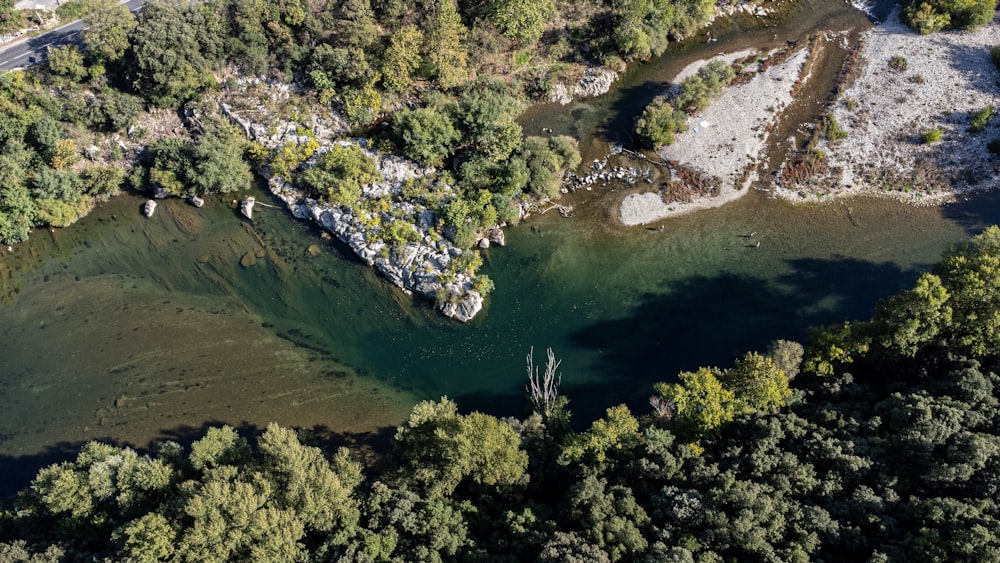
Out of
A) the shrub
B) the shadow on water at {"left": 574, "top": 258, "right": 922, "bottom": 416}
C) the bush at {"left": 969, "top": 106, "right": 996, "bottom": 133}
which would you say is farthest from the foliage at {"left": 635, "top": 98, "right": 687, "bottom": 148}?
the bush at {"left": 969, "top": 106, "right": 996, "bottom": 133}

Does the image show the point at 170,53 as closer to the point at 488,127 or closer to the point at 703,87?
the point at 488,127

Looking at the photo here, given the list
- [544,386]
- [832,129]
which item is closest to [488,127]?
[544,386]

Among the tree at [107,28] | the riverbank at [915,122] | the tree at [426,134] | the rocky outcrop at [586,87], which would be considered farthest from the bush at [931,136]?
the tree at [107,28]

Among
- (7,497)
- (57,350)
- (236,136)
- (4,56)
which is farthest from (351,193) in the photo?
(4,56)

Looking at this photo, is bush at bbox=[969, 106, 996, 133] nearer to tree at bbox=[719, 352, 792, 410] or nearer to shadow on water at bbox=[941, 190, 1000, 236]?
shadow on water at bbox=[941, 190, 1000, 236]

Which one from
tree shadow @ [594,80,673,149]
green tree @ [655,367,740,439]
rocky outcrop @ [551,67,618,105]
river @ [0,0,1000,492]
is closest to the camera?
green tree @ [655,367,740,439]

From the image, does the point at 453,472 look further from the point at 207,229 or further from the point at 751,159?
the point at 751,159

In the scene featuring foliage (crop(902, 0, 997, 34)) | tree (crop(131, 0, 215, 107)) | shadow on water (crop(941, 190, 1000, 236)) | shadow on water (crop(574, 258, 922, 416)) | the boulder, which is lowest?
shadow on water (crop(574, 258, 922, 416))
